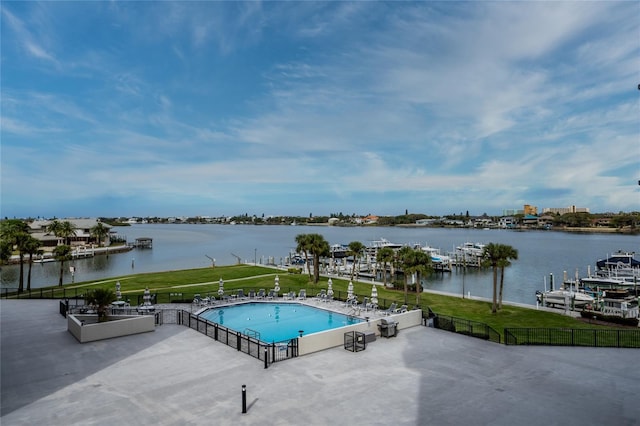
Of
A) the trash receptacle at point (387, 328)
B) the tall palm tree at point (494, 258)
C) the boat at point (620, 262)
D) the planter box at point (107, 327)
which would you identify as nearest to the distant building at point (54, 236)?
the planter box at point (107, 327)

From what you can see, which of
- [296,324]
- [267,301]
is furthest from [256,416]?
[267,301]

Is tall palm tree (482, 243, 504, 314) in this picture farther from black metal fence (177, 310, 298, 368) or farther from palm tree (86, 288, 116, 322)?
palm tree (86, 288, 116, 322)

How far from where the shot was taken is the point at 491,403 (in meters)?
10.5

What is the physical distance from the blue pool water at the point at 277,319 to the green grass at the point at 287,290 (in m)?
3.31

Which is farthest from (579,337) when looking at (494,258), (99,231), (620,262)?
(99,231)

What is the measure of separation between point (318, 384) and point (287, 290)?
22.4 m

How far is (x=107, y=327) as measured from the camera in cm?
1644

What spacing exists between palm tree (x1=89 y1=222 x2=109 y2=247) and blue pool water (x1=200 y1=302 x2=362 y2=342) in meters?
93.3

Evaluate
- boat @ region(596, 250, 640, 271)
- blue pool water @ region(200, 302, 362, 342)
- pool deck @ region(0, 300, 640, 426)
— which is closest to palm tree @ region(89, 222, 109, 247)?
blue pool water @ region(200, 302, 362, 342)

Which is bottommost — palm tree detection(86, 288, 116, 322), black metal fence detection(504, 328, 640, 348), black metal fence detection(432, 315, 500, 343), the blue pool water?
the blue pool water

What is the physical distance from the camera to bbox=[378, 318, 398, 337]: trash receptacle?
17328 mm

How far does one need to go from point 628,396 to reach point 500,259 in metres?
16.8

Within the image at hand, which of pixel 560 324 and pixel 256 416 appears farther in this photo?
pixel 560 324

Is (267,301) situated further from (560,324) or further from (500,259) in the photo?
(560,324)
